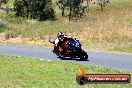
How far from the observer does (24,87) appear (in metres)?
15.0

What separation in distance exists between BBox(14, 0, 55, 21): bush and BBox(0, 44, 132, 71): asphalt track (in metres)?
67.5

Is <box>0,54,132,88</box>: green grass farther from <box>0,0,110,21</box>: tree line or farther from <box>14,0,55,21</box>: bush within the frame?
<box>14,0,55,21</box>: bush

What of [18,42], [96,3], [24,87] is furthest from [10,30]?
[96,3]

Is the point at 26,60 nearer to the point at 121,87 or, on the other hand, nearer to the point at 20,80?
the point at 20,80

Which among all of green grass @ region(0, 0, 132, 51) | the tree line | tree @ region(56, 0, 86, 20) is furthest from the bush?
green grass @ region(0, 0, 132, 51)

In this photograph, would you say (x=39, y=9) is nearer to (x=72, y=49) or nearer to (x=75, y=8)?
(x=75, y=8)

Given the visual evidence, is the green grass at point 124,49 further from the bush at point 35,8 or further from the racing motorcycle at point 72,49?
the bush at point 35,8

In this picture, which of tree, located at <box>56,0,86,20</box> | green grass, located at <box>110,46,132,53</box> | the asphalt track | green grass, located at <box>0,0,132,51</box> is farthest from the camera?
tree, located at <box>56,0,86,20</box>

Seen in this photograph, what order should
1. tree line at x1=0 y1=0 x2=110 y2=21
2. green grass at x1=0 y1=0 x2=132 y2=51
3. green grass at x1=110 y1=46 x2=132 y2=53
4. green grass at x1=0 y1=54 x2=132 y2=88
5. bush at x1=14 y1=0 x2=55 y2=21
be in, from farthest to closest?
tree line at x1=0 y1=0 x2=110 y2=21 → bush at x1=14 y1=0 x2=55 y2=21 → green grass at x1=0 y1=0 x2=132 y2=51 → green grass at x1=110 y1=46 x2=132 y2=53 → green grass at x1=0 y1=54 x2=132 y2=88

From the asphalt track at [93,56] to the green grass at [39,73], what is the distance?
189cm

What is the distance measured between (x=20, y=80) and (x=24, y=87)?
1.68 metres

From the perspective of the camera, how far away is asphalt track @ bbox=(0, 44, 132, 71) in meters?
23.1

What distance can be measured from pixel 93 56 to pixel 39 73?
7.88 m

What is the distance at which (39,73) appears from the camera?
19.0 meters
